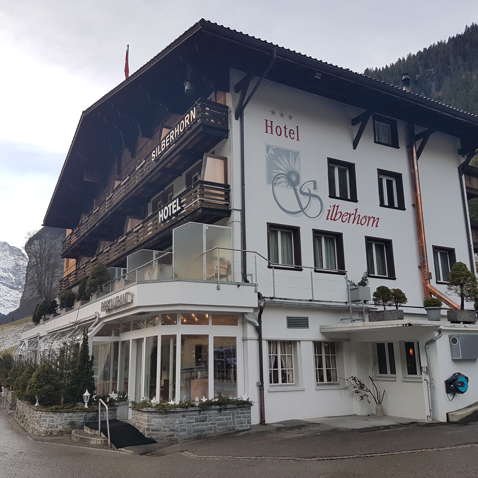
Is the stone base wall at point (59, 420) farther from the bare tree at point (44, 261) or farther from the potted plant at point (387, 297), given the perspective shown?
the bare tree at point (44, 261)

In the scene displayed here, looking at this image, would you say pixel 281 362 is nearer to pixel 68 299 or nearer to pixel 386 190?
pixel 386 190

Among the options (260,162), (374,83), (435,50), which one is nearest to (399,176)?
(374,83)

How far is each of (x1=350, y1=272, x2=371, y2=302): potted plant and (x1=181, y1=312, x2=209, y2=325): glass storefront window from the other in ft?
19.0

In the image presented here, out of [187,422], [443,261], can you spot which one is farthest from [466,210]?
[187,422]

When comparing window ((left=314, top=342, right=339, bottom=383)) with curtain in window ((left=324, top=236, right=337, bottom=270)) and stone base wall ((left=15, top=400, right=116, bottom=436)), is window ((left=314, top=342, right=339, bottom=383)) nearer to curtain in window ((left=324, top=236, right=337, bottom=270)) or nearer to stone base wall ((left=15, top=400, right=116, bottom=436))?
curtain in window ((left=324, top=236, right=337, bottom=270))

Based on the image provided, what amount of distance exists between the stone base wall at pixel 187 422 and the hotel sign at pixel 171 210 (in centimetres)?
699

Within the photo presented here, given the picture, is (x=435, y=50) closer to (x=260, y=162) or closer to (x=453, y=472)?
(x=260, y=162)

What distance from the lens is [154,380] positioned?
15.3 metres

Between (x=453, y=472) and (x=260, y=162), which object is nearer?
(x=453, y=472)

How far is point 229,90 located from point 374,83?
5424mm

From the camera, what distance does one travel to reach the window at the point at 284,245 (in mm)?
17672

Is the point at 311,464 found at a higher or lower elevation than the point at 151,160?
lower

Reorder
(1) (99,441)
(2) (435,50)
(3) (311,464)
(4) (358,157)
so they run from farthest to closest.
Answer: (2) (435,50), (4) (358,157), (1) (99,441), (3) (311,464)

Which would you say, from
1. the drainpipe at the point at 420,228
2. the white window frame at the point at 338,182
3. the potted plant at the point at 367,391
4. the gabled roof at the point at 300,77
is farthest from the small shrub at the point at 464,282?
the gabled roof at the point at 300,77
